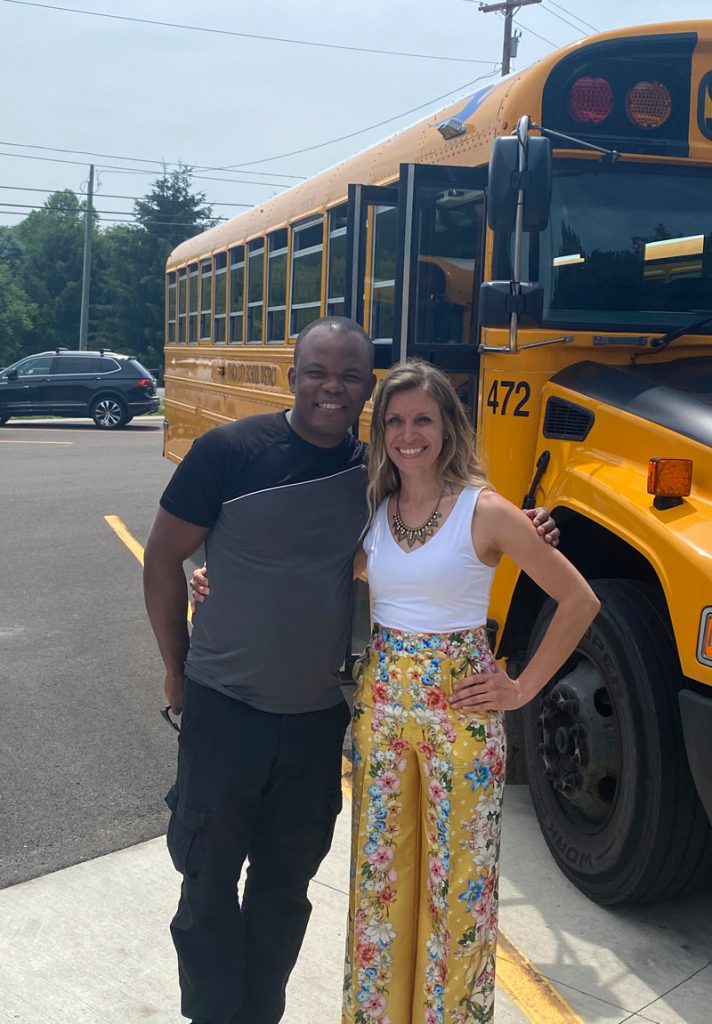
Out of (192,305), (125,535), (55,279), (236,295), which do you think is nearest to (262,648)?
(236,295)

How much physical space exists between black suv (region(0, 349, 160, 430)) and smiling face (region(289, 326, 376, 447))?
19687 millimetres

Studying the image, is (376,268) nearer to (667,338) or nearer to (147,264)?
(667,338)

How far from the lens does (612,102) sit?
3781 millimetres

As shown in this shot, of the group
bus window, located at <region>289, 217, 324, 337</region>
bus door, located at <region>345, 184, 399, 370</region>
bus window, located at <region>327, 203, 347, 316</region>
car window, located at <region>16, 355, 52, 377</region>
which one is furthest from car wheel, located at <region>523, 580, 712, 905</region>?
car window, located at <region>16, 355, 52, 377</region>

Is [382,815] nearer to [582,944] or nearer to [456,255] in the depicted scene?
[582,944]

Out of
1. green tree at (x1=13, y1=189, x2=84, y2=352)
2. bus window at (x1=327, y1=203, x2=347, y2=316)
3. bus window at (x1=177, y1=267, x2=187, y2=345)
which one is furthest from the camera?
green tree at (x1=13, y1=189, x2=84, y2=352)

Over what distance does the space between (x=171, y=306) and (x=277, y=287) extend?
4.55 metres

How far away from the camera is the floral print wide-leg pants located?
7.35ft

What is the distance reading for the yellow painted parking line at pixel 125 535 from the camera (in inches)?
349

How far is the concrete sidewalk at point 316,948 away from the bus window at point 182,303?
7138 mm

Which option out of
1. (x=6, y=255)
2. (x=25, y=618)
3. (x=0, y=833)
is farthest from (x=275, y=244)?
(x=6, y=255)

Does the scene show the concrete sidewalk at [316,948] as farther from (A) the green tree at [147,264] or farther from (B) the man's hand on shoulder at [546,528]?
(A) the green tree at [147,264]

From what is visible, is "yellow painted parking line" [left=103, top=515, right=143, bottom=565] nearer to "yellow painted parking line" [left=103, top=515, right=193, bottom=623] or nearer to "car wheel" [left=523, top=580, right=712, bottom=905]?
"yellow painted parking line" [left=103, top=515, right=193, bottom=623]

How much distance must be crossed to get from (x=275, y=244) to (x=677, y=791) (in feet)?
15.3
